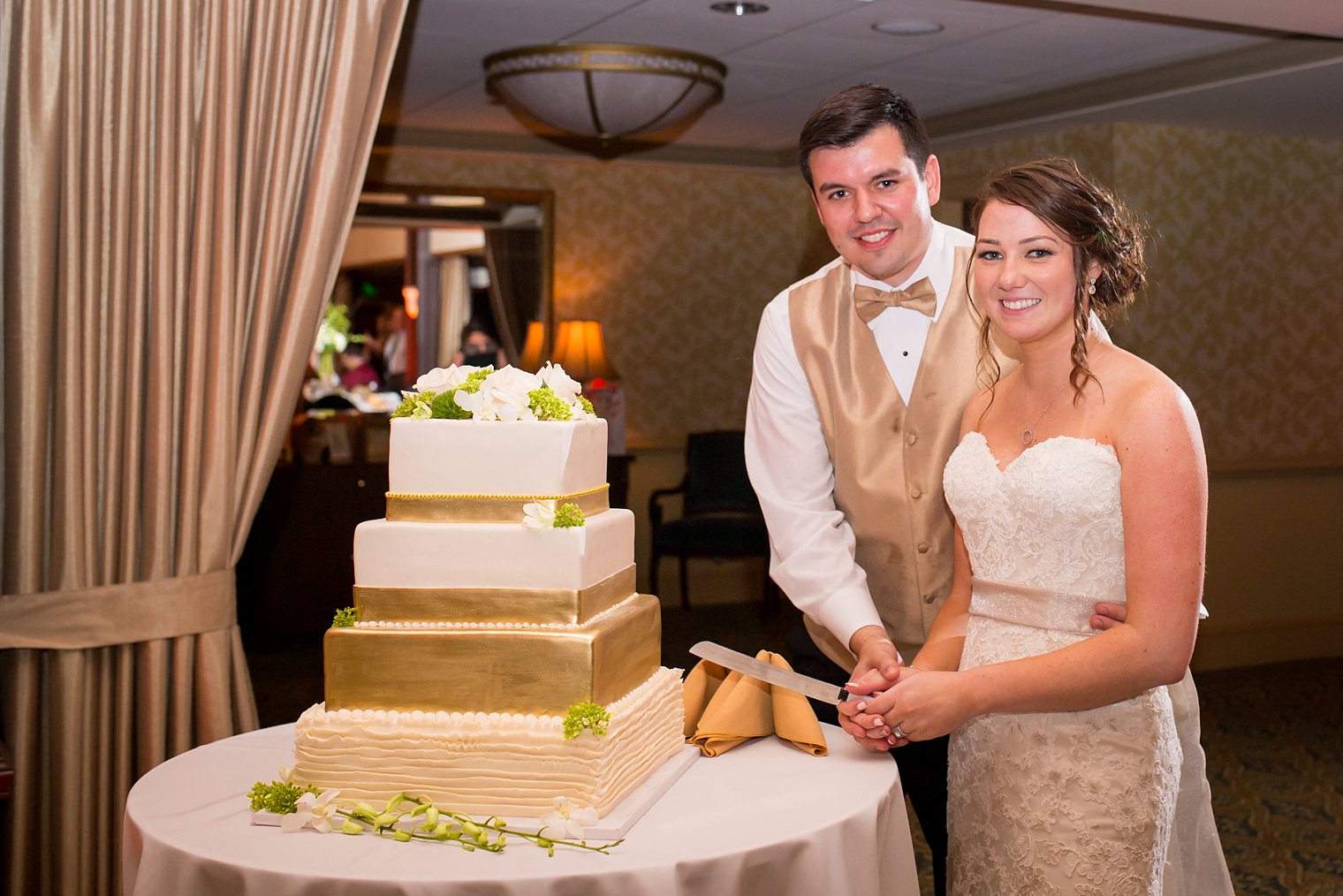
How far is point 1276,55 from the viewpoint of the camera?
17.9 feet

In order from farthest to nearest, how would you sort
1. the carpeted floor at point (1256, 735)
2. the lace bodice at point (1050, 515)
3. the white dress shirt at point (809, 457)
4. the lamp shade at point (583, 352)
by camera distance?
the lamp shade at point (583, 352), the carpeted floor at point (1256, 735), the white dress shirt at point (809, 457), the lace bodice at point (1050, 515)

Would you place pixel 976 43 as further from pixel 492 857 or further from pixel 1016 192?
pixel 492 857

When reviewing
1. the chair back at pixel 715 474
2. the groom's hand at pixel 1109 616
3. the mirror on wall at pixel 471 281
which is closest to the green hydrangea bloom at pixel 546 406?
the groom's hand at pixel 1109 616

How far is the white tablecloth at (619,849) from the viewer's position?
1.62 m

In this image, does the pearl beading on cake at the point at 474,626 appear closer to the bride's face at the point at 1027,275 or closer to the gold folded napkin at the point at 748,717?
the gold folded napkin at the point at 748,717

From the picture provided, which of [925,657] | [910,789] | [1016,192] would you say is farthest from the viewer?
[910,789]

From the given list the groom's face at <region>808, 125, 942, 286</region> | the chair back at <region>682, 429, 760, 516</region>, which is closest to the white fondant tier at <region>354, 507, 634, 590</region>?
the groom's face at <region>808, 125, 942, 286</region>

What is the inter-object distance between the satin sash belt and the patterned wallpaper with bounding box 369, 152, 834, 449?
6.35 meters

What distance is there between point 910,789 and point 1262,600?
17.2 ft

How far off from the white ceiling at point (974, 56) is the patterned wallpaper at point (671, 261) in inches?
42.2

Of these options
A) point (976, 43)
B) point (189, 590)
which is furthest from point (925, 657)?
point (976, 43)

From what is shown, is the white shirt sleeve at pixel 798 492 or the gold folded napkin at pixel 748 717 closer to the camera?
the gold folded napkin at pixel 748 717

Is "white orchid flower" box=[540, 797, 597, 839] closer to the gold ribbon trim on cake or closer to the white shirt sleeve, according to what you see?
the gold ribbon trim on cake

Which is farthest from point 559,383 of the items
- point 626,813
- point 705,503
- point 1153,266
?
point 705,503
